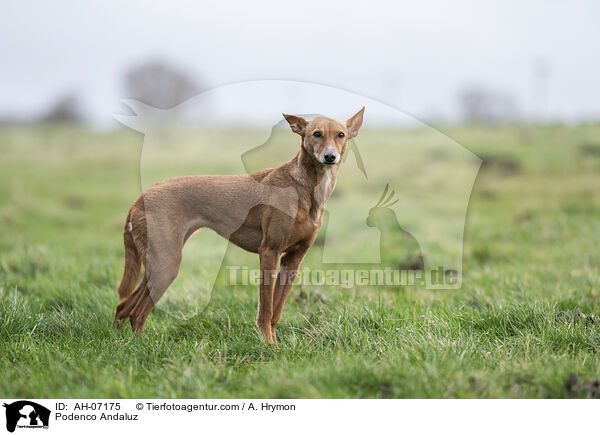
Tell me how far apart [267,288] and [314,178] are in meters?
1.10

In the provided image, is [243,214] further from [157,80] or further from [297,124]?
[157,80]

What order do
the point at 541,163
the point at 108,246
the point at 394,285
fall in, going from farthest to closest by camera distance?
the point at 541,163, the point at 108,246, the point at 394,285

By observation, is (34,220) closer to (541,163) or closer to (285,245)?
(285,245)

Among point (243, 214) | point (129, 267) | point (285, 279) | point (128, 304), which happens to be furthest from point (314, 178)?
point (128, 304)

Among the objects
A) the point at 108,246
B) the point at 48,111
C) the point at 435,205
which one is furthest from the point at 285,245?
the point at 48,111

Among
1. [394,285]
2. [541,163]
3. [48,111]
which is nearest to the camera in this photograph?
[394,285]

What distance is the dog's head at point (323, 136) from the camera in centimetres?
405

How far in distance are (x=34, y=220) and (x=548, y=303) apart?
11.4m

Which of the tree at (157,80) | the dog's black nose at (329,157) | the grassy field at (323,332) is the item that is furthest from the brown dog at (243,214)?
the tree at (157,80)

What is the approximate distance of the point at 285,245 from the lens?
4418 millimetres
